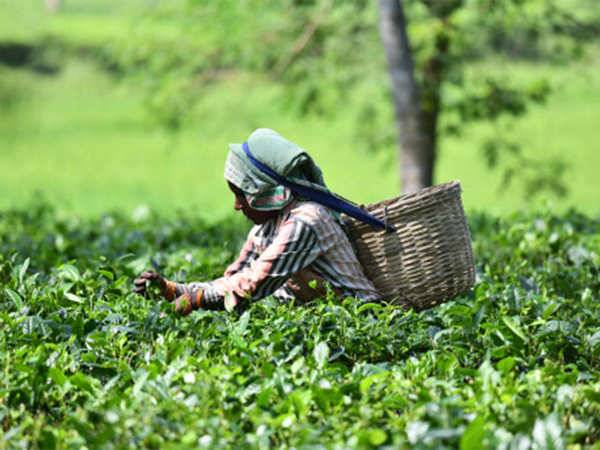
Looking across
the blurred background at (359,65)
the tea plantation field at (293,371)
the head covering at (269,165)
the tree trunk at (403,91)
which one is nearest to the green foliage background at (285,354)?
the tea plantation field at (293,371)

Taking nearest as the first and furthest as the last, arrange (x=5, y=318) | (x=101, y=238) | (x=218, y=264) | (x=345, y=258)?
(x=5, y=318), (x=345, y=258), (x=218, y=264), (x=101, y=238)

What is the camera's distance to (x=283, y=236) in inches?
183

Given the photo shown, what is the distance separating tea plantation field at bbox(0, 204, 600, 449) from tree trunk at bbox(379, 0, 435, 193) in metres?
4.11

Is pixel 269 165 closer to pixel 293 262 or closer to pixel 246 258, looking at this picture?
pixel 293 262

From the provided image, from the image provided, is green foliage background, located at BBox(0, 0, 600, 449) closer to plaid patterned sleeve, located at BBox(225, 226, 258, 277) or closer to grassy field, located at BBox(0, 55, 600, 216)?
plaid patterned sleeve, located at BBox(225, 226, 258, 277)

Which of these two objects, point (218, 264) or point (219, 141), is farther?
point (219, 141)

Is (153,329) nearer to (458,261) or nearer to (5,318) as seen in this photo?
(5,318)

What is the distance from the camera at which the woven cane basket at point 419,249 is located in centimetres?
486

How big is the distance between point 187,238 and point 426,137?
488cm

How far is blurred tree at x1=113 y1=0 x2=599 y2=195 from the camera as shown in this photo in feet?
37.9

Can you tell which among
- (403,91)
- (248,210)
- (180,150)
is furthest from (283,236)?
(180,150)

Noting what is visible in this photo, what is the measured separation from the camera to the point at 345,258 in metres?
4.79

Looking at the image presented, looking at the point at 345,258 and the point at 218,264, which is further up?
the point at 345,258

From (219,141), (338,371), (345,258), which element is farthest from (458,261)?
(219,141)
